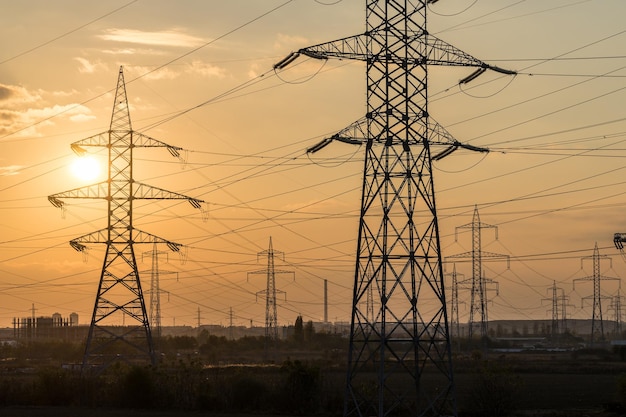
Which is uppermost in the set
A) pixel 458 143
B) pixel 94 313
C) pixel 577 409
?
A: pixel 458 143

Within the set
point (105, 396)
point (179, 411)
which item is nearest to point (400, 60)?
point (179, 411)

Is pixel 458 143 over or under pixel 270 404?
over

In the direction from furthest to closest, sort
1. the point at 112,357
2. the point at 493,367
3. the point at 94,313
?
1. the point at 112,357
2. the point at 94,313
3. the point at 493,367

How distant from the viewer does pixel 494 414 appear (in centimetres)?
6450

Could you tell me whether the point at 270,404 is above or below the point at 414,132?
below

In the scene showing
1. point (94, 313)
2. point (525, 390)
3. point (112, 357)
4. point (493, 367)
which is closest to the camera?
point (493, 367)

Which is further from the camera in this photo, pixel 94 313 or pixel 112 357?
pixel 112 357

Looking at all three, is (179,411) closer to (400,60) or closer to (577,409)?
(577,409)

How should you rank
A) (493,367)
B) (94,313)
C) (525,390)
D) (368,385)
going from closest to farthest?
(368,385)
(493,367)
(94,313)
(525,390)

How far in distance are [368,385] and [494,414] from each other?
912 centimetres

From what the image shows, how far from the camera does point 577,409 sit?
69.6 metres

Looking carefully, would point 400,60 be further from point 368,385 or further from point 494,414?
point 494,414


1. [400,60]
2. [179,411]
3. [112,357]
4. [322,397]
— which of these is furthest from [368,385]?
[112,357]

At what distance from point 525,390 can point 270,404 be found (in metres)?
27.5
